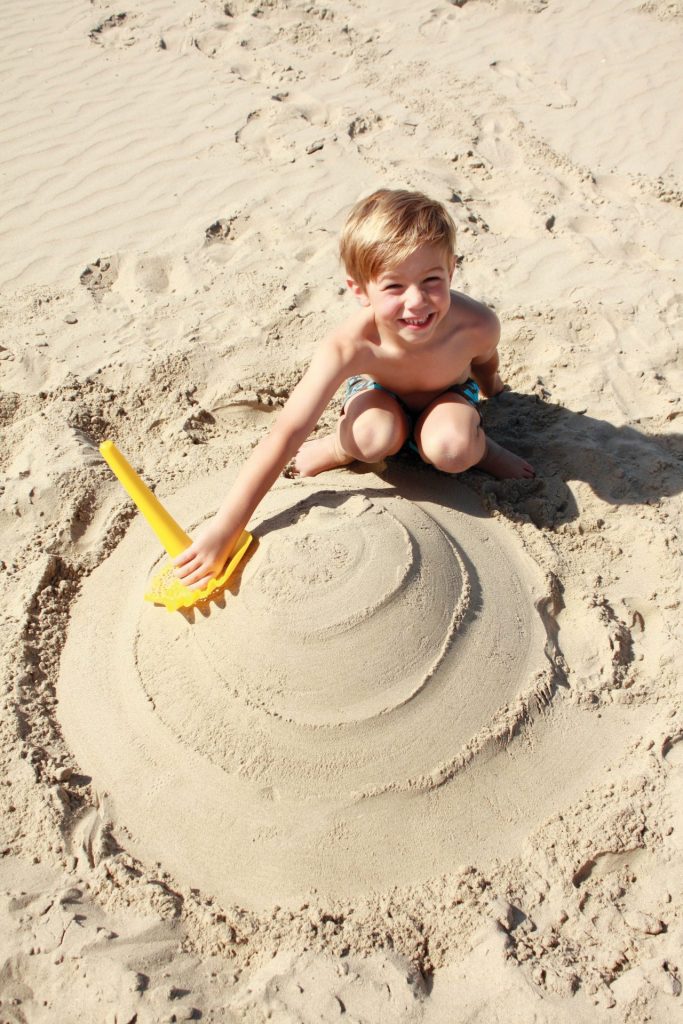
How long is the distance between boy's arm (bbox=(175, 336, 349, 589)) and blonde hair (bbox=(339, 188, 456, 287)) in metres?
0.29

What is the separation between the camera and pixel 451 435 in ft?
8.61

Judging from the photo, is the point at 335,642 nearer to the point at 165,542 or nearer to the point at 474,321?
the point at 165,542

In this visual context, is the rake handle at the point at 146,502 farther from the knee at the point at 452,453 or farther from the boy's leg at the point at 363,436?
the knee at the point at 452,453

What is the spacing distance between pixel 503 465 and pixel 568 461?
0.90 feet

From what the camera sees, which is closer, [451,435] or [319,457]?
[451,435]

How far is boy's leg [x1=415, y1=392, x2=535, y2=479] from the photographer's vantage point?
2.62 m

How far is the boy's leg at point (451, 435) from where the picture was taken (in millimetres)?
2625

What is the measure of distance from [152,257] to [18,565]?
203 cm

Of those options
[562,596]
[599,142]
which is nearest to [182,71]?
[599,142]

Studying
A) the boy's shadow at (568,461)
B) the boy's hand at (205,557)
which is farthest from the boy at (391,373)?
the boy's shadow at (568,461)

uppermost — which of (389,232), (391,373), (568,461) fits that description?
(389,232)

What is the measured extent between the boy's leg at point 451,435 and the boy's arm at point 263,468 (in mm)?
355

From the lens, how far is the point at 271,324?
144 inches

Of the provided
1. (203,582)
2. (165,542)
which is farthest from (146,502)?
(203,582)
